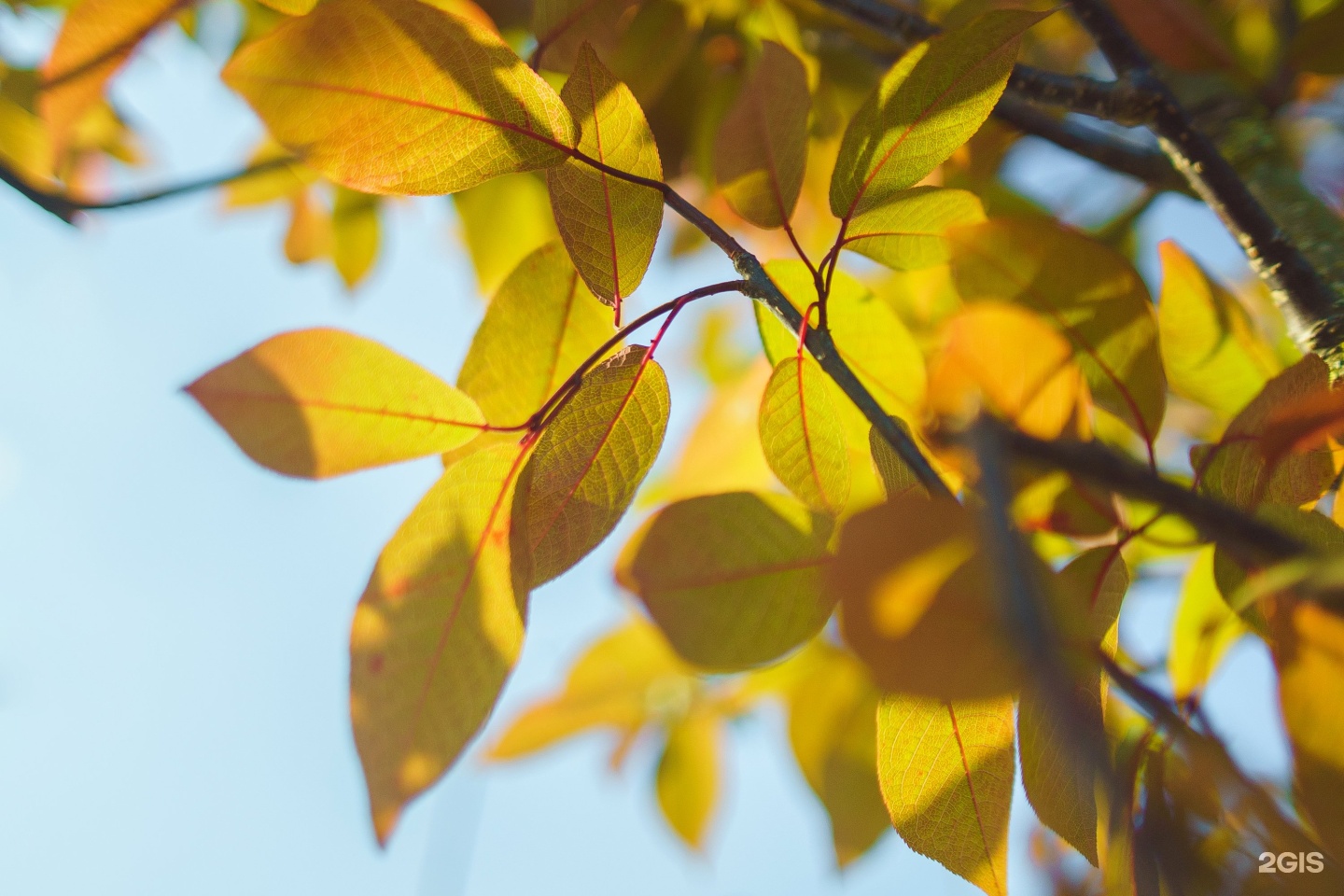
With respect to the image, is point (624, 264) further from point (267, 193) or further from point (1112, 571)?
point (267, 193)

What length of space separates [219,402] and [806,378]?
10.6 inches

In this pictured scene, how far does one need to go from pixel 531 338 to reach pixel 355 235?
1.72 feet

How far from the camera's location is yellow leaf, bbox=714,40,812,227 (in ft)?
1.29

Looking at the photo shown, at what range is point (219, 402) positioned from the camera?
0.36m

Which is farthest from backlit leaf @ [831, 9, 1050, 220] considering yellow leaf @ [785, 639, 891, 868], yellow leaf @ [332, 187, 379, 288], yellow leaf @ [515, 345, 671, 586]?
yellow leaf @ [332, 187, 379, 288]

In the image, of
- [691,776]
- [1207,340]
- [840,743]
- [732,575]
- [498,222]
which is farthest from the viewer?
[691,776]

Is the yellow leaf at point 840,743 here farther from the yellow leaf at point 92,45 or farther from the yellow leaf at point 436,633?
the yellow leaf at point 92,45

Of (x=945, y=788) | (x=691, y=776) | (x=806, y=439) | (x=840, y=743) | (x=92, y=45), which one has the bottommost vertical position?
(x=691, y=776)

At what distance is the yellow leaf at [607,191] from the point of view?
13.1 inches

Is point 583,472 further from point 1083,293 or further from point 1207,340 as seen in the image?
point 1207,340

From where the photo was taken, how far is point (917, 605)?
0.83 ft

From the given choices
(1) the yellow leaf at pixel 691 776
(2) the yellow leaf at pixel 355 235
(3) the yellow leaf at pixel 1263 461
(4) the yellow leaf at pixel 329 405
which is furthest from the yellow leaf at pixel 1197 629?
(2) the yellow leaf at pixel 355 235

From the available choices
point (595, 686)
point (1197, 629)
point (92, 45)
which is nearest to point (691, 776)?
point (595, 686)

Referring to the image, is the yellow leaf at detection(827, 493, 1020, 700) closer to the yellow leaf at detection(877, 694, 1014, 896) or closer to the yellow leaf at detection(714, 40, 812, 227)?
the yellow leaf at detection(877, 694, 1014, 896)
